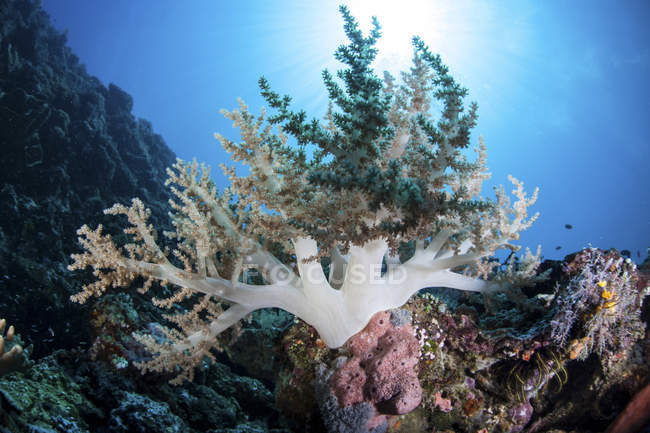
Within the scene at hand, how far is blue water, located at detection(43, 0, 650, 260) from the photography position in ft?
152

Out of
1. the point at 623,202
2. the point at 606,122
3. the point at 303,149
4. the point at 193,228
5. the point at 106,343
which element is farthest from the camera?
the point at 623,202

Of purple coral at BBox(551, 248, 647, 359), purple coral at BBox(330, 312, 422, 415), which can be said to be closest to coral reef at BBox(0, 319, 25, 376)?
purple coral at BBox(330, 312, 422, 415)

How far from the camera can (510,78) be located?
5809cm

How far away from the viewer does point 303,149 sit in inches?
104

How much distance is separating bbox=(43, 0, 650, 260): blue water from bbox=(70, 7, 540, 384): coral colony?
11.2 meters

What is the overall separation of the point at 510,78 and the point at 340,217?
71545 mm

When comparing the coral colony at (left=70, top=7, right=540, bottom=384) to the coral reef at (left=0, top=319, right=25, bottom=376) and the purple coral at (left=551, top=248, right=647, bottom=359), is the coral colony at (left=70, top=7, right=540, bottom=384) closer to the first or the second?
the purple coral at (left=551, top=248, right=647, bottom=359)

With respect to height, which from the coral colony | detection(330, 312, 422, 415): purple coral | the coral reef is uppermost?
the coral colony

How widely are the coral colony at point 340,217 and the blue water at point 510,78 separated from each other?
36.6ft

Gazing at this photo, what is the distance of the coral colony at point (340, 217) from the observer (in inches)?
93.4

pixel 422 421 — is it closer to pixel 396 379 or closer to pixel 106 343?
pixel 396 379

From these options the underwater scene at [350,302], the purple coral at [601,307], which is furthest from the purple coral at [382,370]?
the purple coral at [601,307]

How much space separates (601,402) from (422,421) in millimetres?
2054

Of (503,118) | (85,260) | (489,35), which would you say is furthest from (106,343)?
(503,118)
